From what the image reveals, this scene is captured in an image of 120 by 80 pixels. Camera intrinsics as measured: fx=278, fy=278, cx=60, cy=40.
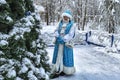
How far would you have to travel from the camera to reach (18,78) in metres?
3.74

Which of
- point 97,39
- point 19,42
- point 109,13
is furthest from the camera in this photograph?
point 109,13

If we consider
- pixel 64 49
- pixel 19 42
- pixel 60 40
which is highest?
pixel 19 42

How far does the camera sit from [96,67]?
8648 millimetres

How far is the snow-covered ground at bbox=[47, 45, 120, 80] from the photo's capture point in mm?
7355

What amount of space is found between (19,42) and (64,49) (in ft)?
11.0

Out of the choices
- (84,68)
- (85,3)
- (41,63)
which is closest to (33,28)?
(41,63)

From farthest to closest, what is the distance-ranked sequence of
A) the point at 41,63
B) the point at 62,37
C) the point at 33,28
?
the point at 62,37 → the point at 41,63 → the point at 33,28

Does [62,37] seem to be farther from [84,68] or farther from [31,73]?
[31,73]

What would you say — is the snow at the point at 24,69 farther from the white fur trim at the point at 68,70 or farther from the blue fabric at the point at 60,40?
the white fur trim at the point at 68,70

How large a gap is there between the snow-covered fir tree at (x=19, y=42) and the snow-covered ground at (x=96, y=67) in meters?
2.74

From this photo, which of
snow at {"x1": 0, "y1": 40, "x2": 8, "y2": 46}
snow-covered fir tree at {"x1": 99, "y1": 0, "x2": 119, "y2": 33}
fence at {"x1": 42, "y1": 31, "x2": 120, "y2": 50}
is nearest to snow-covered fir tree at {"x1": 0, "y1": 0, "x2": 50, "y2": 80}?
snow at {"x1": 0, "y1": 40, "x2": 8, "y2": 46}

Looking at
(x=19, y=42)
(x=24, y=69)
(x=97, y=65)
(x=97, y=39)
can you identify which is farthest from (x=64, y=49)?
(x=97, y=39)

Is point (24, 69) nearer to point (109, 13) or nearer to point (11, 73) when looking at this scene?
point (11, 73)

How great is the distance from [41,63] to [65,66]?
96.7 inches
